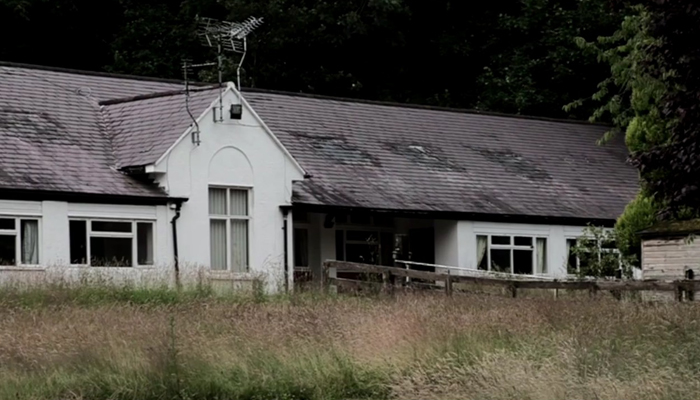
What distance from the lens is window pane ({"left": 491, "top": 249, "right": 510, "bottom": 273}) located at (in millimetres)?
41781

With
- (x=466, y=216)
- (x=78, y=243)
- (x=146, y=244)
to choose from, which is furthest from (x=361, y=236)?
(x=78, y=243)

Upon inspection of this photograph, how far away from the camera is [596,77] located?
5662 centimetres

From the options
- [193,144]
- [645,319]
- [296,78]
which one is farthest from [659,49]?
[296,78]

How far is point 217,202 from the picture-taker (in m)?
35.9

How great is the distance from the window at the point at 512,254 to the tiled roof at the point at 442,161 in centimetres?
92

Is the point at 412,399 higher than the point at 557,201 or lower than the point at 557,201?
lower

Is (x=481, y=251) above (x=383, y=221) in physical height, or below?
below

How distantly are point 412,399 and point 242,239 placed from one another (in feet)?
62.7

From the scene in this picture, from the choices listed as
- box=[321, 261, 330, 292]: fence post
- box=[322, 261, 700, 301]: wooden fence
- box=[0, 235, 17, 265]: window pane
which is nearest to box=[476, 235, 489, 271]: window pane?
box=[322, 261, 700, 301]: wooden fence

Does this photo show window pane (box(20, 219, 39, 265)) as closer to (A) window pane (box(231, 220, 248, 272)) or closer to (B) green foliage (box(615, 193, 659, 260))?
(A) window pane (box(231, 220, 248, 272))

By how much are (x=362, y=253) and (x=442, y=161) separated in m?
3.77

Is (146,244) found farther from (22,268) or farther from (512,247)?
(512,247)

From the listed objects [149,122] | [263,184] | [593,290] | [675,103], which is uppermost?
[149,122]

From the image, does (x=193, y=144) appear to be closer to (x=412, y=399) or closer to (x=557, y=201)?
(x=557, y=201)
